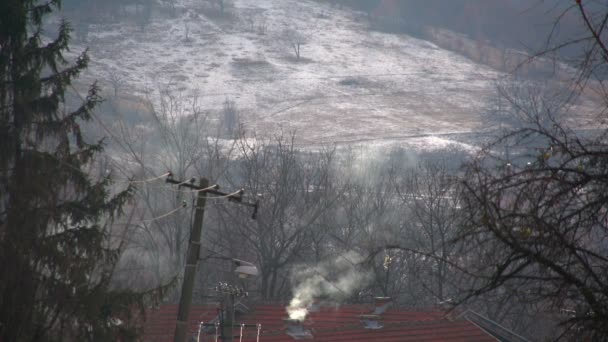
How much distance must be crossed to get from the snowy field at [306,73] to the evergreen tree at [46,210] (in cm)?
4577

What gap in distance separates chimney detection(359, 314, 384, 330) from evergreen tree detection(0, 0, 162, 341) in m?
7.24

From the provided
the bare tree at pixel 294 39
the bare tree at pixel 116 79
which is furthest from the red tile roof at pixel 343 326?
the bare tree at pixel 294 39

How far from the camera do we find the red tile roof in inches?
580

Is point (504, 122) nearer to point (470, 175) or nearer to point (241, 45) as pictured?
point (241, 45)

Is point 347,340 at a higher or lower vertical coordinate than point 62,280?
lower

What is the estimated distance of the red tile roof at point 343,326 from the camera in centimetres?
1473

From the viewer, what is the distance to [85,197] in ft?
31.7

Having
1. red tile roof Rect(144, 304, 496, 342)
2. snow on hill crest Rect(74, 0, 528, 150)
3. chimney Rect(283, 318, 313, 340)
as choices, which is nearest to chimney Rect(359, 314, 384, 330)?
red tile roof Rect(144, 304, 496, 342)

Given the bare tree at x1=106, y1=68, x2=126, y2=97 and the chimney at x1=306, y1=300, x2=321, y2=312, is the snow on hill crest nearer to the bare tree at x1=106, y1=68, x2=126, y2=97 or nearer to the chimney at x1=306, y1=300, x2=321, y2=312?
the bare tree at x1=106, y1=68, x2=126, y2=97

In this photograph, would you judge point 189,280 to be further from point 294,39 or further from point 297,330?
point 294,39

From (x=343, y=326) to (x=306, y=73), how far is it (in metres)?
66.1

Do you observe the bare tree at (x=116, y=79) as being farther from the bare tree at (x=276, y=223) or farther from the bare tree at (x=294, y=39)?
the bare tree at (x=276, y=223)

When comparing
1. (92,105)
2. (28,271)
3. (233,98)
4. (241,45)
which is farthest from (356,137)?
(28,271)

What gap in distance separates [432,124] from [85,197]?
56.7 meters
